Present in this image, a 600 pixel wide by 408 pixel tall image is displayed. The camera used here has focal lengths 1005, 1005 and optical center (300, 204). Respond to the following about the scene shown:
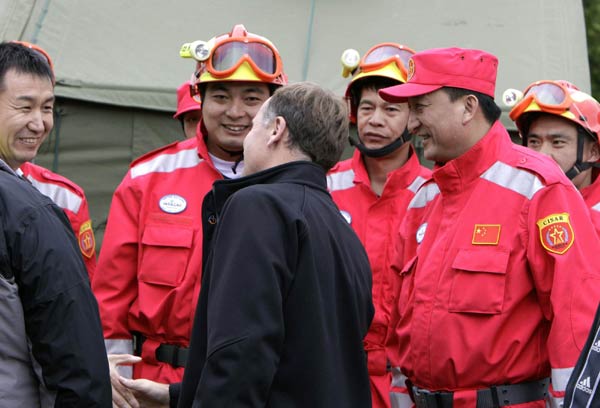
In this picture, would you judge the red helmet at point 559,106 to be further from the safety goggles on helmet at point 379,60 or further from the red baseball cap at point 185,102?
the red baseball cap at point 185,102

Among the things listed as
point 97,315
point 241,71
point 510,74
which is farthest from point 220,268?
point 510,74

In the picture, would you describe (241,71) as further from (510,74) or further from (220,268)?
(510,74)

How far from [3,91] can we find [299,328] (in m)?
1.88

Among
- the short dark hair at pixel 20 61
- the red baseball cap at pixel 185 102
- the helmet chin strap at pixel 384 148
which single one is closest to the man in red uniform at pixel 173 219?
the helmet chin strap at pixel 384 148

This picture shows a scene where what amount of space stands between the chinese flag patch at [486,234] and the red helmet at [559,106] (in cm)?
170

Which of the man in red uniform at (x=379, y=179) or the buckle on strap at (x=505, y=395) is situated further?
the man in red uniform at (x=379, y=179)

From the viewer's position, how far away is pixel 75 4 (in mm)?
8281

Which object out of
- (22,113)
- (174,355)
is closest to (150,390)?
(174,355)

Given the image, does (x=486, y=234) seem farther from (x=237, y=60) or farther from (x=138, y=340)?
(x=138, y=340)

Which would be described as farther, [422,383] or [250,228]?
[422,383]

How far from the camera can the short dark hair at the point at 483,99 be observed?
14.6ft

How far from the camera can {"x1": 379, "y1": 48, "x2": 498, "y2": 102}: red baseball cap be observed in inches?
Answer: 174

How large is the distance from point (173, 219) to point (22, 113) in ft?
3.16

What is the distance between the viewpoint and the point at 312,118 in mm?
3502
